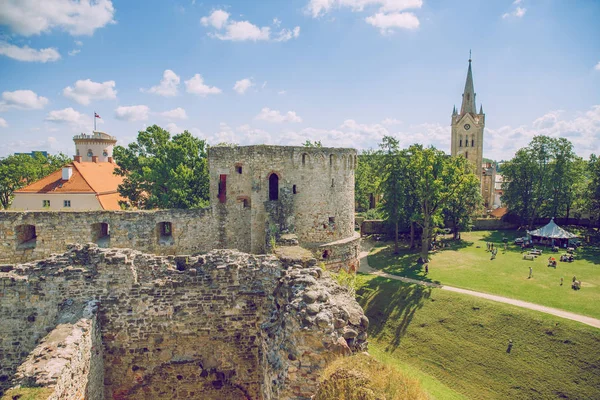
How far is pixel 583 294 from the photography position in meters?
25.2

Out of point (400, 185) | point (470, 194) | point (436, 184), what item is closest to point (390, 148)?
point (400, 185)

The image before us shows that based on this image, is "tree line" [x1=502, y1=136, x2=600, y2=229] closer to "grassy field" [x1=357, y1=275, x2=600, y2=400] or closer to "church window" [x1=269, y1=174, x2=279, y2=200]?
"grassy field" [x1=357, y1=275, x2=600, y2=400]

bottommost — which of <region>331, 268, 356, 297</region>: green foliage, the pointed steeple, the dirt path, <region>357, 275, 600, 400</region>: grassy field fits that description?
<region>357, 275, 600, 400</region>: grassy field

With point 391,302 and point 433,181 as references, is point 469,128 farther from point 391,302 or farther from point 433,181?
point 391,302

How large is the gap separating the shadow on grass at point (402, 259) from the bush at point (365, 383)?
2408cm

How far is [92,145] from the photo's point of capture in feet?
187

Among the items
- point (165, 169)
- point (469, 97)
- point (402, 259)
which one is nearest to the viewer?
point (165, 169)

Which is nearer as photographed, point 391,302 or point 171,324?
point 171,324

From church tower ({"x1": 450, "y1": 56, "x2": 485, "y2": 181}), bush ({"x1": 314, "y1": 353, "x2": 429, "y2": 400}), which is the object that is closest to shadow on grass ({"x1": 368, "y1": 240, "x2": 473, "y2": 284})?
bush ({"x1": 314, "y1": 353, "x2": 429, "y2": 400})

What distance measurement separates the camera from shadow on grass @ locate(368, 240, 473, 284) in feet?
101

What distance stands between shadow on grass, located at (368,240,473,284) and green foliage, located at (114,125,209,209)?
54.0 feet

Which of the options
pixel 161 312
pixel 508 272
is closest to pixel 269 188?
pixel 161 312

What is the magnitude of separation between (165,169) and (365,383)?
24.1 metres

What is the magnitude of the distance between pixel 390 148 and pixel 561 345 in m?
21.5
